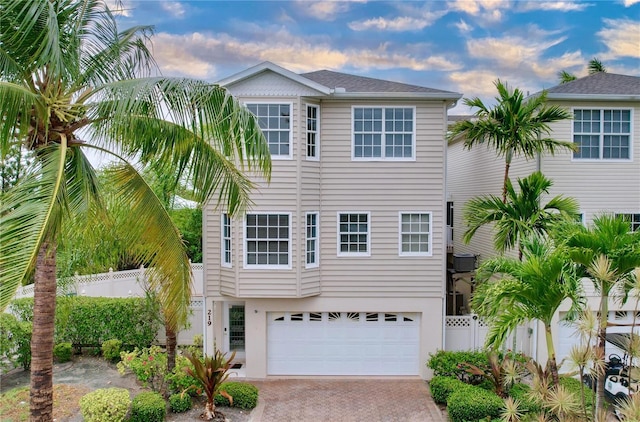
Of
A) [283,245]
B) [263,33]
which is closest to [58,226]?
[283,245]

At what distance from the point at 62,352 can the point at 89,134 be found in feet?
30.5

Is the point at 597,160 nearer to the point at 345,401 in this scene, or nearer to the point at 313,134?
the point at 313,134

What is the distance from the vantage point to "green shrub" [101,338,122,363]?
1314 centimetres

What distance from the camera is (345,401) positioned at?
1101 centimetres

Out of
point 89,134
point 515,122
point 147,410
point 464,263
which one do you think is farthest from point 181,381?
point 515,122

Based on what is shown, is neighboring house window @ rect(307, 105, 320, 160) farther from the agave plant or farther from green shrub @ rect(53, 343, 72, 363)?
green shrub @ rect(53, 343, 72, 363)

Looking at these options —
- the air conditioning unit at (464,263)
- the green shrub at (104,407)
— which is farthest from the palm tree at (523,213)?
the green shrub at (104,407)

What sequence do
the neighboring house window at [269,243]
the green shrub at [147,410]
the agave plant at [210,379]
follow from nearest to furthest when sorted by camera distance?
the green shrub at [147,410]
the agave plant at [210,379]
the neighboring house window at [269,243]

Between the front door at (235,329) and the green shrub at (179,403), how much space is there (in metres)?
3.56

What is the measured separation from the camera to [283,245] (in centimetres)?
1230

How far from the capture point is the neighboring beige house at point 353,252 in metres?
12.3

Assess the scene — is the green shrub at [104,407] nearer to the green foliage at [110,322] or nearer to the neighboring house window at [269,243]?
the neighboring house window at [269,243]

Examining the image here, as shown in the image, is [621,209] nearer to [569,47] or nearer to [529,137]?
[529,137]

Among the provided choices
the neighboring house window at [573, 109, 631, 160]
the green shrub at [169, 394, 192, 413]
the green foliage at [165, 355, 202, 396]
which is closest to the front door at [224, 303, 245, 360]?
the green foliage at [165, 355, 202, 396]
